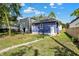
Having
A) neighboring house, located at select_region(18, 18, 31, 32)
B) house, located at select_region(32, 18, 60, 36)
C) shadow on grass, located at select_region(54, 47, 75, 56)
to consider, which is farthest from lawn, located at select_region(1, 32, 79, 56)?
neighboring house, located at select_region(18, 18, 31, 32)

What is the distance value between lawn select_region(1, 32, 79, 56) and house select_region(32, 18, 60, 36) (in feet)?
0.66

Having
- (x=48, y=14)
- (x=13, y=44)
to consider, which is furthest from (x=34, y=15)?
(x=13, y=44)

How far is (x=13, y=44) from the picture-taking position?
22.6 feet

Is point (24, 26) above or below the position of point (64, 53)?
above

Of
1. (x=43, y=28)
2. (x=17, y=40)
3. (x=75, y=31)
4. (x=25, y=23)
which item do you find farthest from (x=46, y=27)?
(x=75, y=31)

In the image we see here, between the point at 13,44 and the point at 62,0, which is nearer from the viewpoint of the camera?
the point at 62,0

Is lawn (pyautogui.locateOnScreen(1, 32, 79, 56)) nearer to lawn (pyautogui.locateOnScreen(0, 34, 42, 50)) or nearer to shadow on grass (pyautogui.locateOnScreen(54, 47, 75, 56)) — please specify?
shadow on grass (pyautogui.locateOnScreen(54, 47, 75, 56))

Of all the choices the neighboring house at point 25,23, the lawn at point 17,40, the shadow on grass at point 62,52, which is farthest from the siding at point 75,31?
the neighboring house at point 25,23

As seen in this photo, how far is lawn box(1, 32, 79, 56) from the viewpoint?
21.2ft

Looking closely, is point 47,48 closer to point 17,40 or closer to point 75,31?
point 17,40

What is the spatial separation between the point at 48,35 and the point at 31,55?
109 cm

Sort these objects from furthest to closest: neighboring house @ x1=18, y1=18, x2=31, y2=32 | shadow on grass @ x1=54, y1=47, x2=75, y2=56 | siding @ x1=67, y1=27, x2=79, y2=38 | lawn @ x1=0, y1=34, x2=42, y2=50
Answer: siding @ x1=67, y1=27, x2=79, y2=38
neighboring house @ x1=18, y1=18, x2=31, y2=32
lawn @ x1=0, y1=34, x2=42, y2=50
shadow on grass @ x1=54, y1=47, x2=75, y2=56

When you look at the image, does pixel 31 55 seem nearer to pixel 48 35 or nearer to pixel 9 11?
pixel 48 35

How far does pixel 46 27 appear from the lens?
7156mm
